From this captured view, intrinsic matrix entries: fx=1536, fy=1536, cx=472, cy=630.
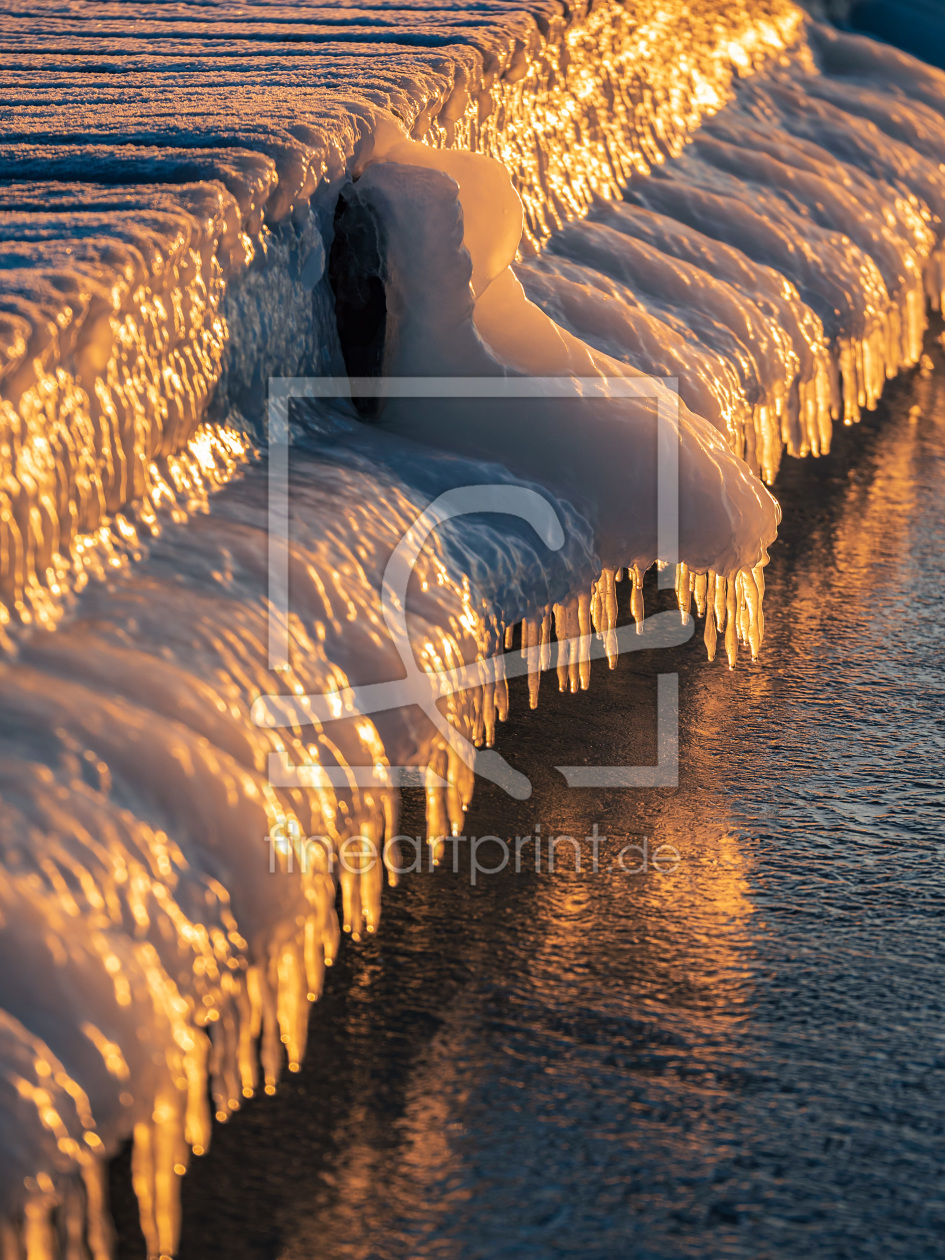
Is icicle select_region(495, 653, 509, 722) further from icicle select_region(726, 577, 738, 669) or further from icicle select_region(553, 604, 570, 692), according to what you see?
icicle select_region(726, 577, 738, 669)

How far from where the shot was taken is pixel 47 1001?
3.86 feet

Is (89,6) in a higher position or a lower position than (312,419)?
higher

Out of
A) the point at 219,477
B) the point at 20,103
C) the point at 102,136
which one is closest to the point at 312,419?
the point at 219,477

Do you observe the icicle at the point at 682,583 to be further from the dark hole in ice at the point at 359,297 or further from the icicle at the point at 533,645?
the dark hole in ice at the point at 359,297

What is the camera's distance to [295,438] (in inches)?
84.9

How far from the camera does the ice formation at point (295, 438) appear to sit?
1294 mm

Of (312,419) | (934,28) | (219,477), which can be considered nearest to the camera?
(219,477)

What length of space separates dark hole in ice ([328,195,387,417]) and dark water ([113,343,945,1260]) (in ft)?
2.00

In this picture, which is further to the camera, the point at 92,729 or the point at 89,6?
the point at 89,6

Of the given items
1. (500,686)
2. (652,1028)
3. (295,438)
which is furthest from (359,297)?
(652,1028)

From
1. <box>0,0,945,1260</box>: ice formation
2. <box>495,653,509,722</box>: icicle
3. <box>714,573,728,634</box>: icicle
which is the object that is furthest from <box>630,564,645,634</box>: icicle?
<box>495,653,509,722</box>: icicle

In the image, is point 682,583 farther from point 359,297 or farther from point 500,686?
point 359,297

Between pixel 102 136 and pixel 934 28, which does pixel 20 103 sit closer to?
pixel 102 136

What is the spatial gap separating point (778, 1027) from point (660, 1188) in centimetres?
31
